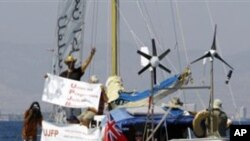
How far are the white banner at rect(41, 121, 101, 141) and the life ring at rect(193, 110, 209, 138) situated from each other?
106 inches

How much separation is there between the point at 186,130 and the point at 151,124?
5.01ft

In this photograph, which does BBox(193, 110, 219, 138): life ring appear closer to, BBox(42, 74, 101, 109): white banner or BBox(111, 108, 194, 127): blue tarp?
BBox(111, 108, 194, 127): blue tarp

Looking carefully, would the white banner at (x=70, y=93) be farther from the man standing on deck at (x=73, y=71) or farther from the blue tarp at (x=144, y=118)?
the blue tarp at (x=144, y=118)

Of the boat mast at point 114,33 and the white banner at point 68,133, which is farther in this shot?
the boat mast at point 114,33

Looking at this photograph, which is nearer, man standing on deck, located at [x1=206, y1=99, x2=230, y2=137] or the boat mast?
man standing on deck, located at [x1=206, y1=99, x2=230, y2=137]

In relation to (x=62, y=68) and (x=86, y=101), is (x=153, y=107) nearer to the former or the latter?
(x=86, y=101)

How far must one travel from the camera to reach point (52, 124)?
30.4 metres

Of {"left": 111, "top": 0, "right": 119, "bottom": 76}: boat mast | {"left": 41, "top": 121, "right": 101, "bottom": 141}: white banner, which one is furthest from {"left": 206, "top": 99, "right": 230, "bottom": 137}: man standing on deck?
{"left": 111, "top": 0, "right": 119, "bottom": 76}: boat mast

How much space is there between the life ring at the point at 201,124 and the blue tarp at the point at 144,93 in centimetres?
196

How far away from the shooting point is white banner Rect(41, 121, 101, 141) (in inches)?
1141

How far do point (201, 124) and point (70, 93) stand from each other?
4741mm

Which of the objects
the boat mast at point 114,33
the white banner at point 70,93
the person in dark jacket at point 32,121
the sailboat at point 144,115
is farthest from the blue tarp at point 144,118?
the boat mast at point 114,33

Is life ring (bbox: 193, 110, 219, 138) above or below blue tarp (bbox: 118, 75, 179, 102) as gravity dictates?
below

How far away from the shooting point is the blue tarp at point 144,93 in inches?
1178
